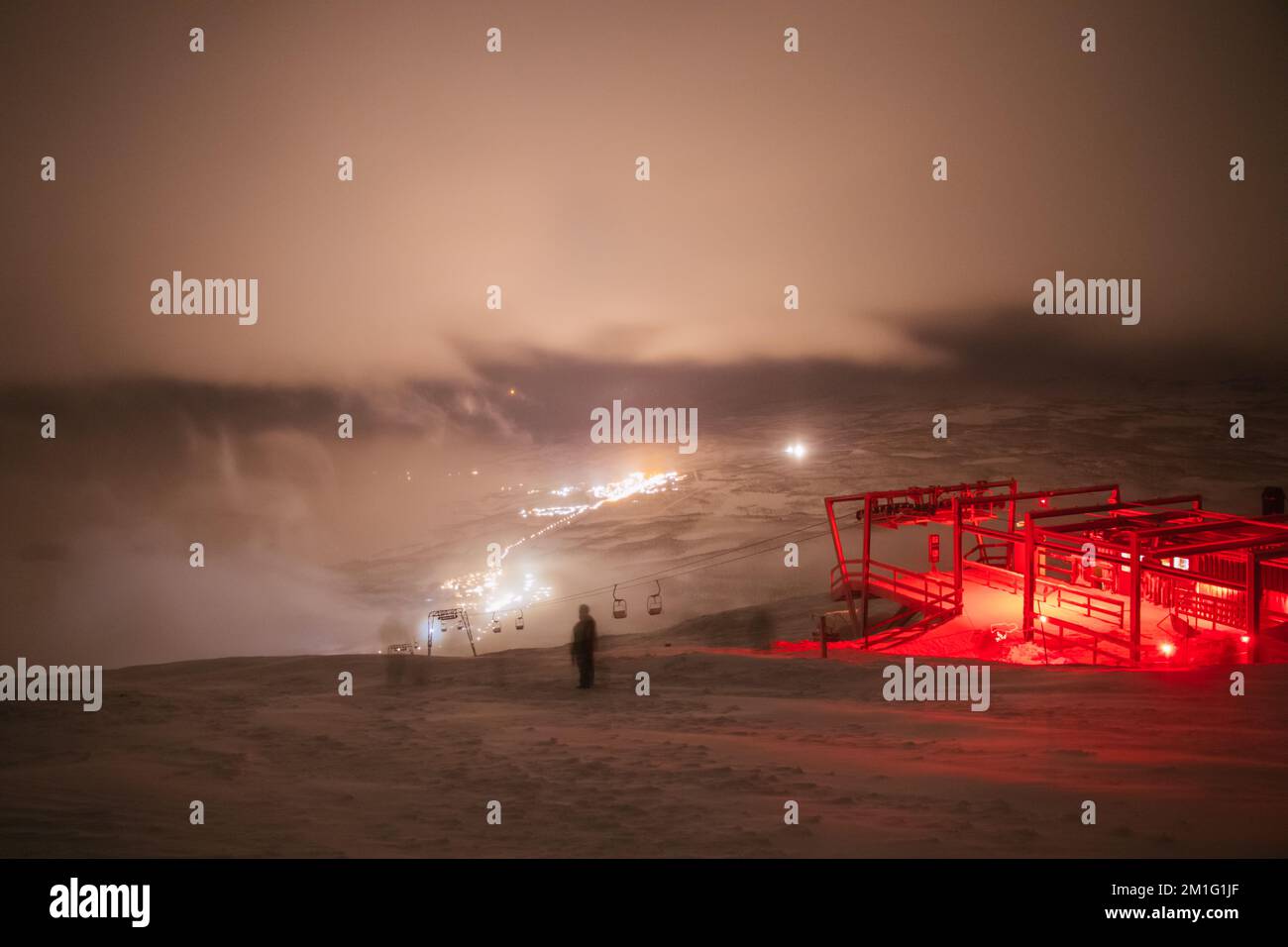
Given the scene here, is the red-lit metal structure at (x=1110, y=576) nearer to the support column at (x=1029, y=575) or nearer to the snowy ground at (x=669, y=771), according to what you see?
the support column at (x=1029, y=575)

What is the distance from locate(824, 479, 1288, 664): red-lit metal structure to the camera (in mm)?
17344

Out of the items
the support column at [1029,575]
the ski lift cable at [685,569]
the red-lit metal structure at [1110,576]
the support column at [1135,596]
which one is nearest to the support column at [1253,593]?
the red-lit metal structure at [1110,576]

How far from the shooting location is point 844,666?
51.0 feet

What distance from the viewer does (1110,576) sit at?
984 inches

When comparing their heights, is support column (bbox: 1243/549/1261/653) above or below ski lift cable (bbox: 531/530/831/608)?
above

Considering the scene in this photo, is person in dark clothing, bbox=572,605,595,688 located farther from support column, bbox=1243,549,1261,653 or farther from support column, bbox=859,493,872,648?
support column, bbox=1243,549,1261,653

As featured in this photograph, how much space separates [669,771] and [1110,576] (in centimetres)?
2152

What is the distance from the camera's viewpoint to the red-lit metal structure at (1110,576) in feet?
56.9

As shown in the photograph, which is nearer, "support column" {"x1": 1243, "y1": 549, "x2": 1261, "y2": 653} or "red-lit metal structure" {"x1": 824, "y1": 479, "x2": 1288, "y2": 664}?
"support column" {"x1": 1243, "y1": 549, "x2": 1261, "y2": 653}

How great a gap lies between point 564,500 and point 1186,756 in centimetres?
5314

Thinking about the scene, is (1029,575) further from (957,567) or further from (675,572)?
(675,572)

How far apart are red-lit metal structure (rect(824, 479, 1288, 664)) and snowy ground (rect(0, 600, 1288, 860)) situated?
5127mm

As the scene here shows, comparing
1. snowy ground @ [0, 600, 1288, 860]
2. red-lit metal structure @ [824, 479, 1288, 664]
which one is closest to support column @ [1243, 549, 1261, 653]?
red-lit metal structure @ [824, 479, 1288, 664]

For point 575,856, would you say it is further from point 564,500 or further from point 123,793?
point 564,500
